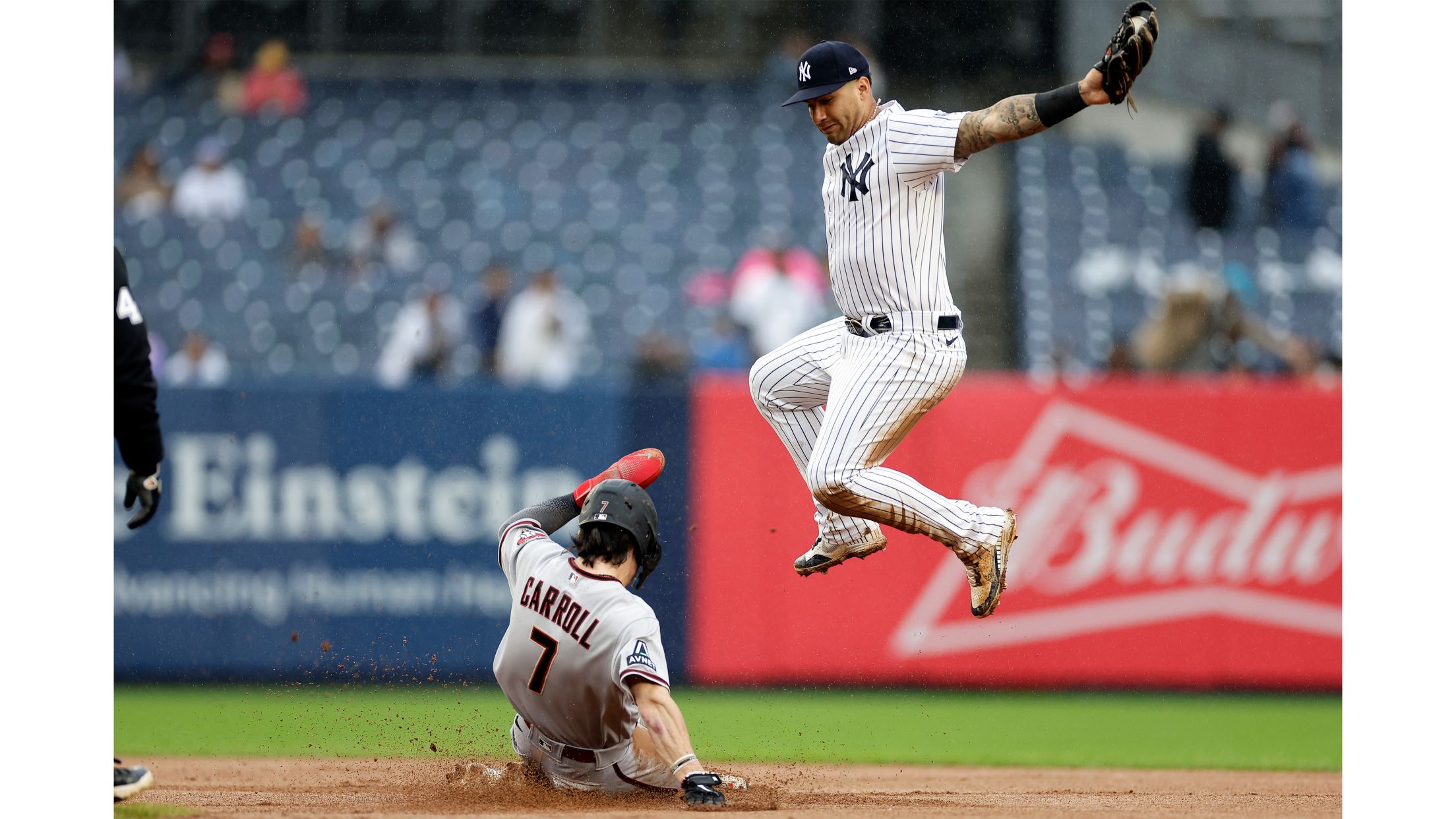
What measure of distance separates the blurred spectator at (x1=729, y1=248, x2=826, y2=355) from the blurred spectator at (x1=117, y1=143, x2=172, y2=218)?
4.68 m

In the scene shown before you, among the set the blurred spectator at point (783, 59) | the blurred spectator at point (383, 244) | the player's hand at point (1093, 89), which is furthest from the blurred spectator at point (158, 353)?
the player's hand at point (1093, 89)

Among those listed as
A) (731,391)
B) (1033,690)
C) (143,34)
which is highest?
(143,34)

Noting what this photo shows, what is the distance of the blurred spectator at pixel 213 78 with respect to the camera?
1245cm

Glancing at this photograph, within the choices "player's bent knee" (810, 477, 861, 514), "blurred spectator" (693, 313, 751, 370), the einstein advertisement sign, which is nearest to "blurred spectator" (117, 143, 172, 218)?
"blurred spectator" (693, 313, 751, 370)

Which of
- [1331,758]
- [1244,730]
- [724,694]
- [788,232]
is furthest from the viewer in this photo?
[788,232]

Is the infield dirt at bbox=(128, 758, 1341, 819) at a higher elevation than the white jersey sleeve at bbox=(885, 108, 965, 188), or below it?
below

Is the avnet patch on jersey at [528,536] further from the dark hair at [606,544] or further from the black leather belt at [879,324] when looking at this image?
the black leather belt at [879,324]

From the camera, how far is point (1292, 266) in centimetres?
1074

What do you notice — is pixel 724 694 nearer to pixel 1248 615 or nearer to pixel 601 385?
pixel 601 385

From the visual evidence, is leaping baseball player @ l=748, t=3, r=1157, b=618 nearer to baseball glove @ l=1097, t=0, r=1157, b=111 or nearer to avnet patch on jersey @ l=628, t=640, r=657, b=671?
baseball glove @ l=1097, t=0, r=1157, b=111

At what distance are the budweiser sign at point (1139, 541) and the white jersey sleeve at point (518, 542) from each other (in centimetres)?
425

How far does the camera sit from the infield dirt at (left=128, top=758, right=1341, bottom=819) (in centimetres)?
516

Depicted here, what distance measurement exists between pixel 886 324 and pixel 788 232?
655 cm

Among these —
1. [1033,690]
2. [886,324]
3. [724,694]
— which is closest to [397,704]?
[724,694]
